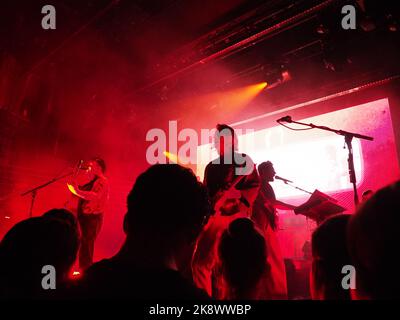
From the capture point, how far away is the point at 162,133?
29.3 feet

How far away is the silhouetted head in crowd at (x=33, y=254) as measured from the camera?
116cm

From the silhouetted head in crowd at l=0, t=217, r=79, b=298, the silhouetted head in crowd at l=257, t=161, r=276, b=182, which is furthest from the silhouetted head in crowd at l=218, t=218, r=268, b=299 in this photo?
the silhouetted head in crowd at l=257, t=161, r=276, b=182

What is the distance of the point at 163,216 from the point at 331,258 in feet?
2.15

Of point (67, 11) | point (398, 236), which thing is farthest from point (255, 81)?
point (398, 236)

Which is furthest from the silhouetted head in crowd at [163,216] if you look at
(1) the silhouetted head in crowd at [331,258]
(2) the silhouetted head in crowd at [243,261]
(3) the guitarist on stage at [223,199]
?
(3) the guitarist on stage at [223,199]

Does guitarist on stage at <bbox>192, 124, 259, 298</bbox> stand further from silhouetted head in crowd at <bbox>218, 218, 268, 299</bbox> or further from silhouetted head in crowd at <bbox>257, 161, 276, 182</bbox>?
silhouetted head in crowd at <bbox>257, 161, 276, 182</bbox>

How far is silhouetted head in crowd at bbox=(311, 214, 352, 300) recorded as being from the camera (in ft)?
3.68

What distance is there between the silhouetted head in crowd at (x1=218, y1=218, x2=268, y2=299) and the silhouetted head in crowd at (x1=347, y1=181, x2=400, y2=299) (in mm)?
782

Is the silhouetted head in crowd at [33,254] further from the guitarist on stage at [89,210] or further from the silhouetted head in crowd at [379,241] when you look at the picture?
Answer: the guitarist on stage at [89,210]

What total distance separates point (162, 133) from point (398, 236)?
8.58 meters

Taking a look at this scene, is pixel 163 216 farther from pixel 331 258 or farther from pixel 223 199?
pixel 223 199

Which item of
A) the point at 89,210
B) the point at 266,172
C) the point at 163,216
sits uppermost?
the point at 266,172

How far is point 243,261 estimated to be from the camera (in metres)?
1.35

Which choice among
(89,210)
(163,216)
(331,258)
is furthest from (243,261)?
(89,210)
